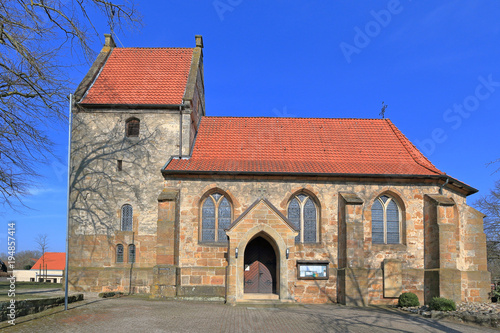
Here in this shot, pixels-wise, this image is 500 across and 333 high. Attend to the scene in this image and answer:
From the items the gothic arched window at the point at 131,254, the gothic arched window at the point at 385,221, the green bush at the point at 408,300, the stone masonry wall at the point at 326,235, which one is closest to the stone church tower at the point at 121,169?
the gothic arched window at the point at 131,254

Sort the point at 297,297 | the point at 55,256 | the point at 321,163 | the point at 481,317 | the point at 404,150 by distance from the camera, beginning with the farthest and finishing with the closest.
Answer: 1. the point at 55,256
2. the point at 404,150
3. the point at 321,163
4. the point at 297,297
5. the point at 481,317

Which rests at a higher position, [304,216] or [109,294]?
[304,216]

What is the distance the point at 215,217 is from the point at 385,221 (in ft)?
27.0

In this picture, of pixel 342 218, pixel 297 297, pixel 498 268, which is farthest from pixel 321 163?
pixel 498 268

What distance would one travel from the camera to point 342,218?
729 inches

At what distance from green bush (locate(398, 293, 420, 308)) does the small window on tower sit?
1486 cm

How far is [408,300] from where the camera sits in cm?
1738

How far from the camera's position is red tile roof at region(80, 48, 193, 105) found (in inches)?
826

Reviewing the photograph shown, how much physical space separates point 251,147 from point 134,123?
6.20 m

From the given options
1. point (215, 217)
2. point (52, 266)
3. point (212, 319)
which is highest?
point (215, 217)

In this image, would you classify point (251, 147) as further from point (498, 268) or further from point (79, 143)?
point (498, 268)

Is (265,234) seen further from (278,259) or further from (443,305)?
(443,305)

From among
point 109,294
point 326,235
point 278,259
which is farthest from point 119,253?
point 326,235

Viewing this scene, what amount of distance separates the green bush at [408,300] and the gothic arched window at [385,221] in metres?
2.66
